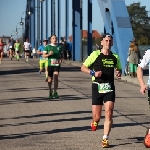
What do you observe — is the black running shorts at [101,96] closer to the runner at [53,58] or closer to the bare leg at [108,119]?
the bare leg at [108,119]

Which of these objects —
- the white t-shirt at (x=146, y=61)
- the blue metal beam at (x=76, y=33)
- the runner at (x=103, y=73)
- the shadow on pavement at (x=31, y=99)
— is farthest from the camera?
the blue metal beam at (x=76, y=33)

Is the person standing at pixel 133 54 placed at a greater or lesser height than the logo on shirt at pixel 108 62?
lesser

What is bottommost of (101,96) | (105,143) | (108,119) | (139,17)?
(105,143)

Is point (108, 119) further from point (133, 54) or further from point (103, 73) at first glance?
point (133, 54)

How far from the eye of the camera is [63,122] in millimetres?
11867

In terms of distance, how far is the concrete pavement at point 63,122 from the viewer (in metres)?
9.38

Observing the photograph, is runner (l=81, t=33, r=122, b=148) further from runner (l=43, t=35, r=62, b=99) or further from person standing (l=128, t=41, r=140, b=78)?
person standing (l=128, t=41, r=140, b=78)

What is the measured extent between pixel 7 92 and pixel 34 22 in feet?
254

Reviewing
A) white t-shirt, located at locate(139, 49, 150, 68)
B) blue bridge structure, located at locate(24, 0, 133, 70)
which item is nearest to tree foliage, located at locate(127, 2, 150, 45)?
blue bridge structure, located at locate(24, 0, 133, 70)

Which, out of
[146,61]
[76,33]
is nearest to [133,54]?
[146,61]

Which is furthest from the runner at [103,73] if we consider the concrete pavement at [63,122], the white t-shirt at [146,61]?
the white t-shirt at [146,61]

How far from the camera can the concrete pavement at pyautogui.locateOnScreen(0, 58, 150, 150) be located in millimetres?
9383

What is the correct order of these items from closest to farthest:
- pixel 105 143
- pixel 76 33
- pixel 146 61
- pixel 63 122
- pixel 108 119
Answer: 1. pixel 146 61
2. pixel 105 143
3. pixel 108 119
4. pixel 63 122
5. pixel 76 33

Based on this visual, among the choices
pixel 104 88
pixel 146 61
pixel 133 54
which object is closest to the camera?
pixel 146 61
